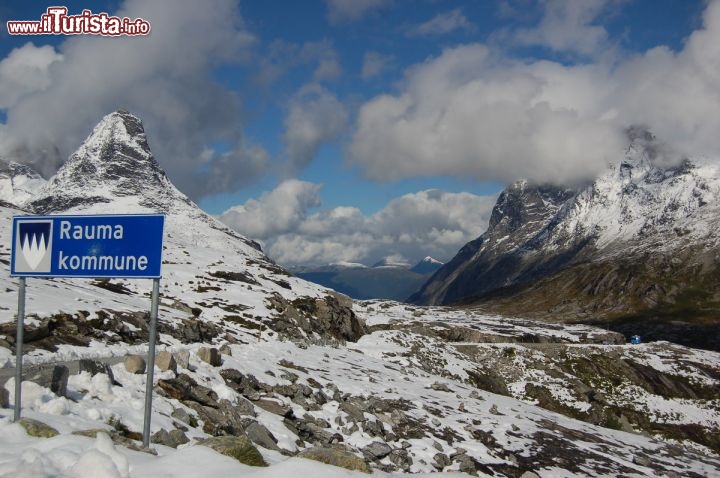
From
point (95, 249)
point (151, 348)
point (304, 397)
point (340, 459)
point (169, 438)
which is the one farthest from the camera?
point (304, 397)

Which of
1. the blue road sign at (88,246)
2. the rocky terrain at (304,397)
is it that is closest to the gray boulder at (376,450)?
the rocky terrain at (304,397)

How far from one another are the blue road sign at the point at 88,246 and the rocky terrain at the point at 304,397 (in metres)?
3.16

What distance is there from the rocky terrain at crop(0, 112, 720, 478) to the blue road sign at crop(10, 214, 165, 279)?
3.16 metres

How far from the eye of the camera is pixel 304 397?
83.6 ft

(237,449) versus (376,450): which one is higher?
(237,449)

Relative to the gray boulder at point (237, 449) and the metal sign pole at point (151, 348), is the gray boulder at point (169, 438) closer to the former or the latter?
the metal sign pole at point (151, 348)

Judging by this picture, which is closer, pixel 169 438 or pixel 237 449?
pixel 237 449

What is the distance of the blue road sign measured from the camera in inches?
382

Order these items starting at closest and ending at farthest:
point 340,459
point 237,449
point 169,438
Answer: point 340,459 → point 237,449 → point 169,438

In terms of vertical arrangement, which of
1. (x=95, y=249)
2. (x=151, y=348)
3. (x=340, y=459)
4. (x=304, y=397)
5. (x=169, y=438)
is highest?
(x=95, y=249)

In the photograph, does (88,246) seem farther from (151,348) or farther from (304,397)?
(304,397)

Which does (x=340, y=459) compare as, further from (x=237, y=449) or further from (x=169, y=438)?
(x=169, y=438)

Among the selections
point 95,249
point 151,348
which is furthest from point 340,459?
point 95,249

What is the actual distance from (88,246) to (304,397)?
17336 millimetres
